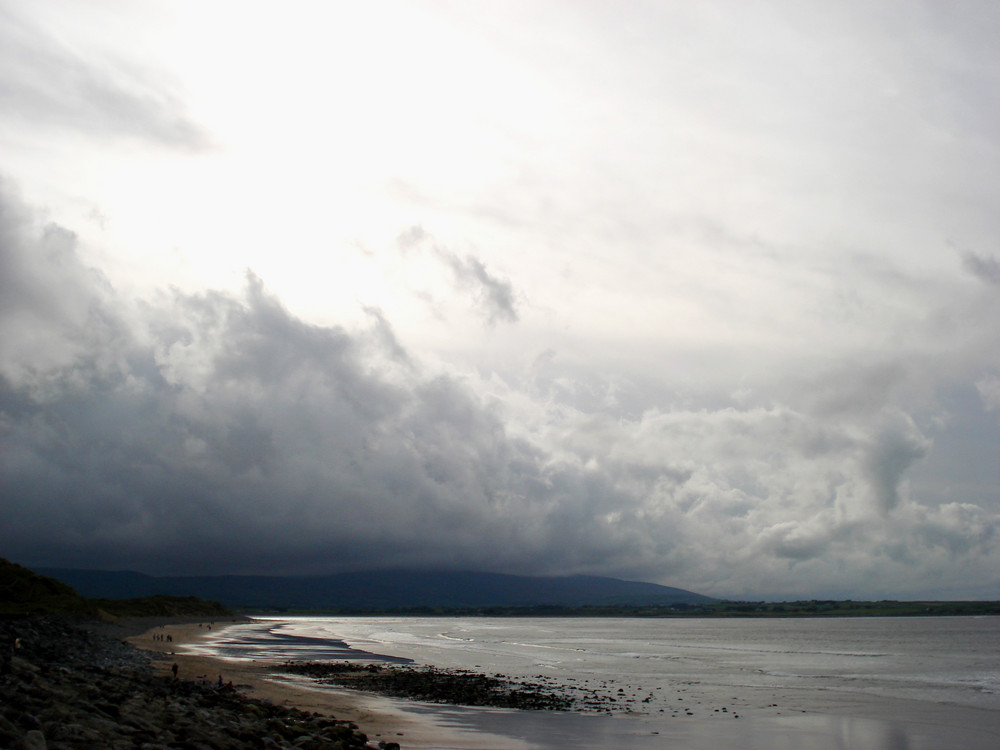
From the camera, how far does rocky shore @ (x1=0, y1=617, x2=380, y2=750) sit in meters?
16.5

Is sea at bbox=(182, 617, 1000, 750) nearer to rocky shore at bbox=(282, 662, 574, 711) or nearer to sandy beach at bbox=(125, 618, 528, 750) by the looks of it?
sandy beach at bbox=(125, 618, 528, 750)

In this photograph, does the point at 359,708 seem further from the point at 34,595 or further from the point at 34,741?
the point at 34,595

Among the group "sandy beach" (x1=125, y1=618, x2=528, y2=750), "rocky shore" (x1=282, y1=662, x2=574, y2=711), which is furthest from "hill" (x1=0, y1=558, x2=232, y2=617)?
"sandy beach" (x1=125, y1=618, x2=528, y2=750)

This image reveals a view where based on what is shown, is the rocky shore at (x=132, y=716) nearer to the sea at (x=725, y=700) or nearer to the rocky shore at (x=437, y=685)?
the sea at (x=725, y=700)

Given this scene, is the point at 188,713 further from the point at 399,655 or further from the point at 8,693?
the point at 399,655

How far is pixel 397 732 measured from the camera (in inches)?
1145

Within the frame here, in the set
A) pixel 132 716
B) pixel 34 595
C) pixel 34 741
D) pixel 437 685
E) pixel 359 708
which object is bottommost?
pixel 34 595

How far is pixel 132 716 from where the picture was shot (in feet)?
68.5

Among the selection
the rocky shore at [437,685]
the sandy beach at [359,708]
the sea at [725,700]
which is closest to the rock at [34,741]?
the sandy beach at [359,708]

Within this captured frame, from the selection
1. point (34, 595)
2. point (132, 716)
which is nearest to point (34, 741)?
point (132, 716)

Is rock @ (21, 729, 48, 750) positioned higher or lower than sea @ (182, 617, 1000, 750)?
higher

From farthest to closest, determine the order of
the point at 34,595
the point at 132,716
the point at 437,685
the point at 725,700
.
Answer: the point at 34,595, the point at 437,685, the point at 725,700, the point at 132,716

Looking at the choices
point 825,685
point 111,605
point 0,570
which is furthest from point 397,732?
point 111,605

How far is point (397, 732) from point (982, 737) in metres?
26.7
